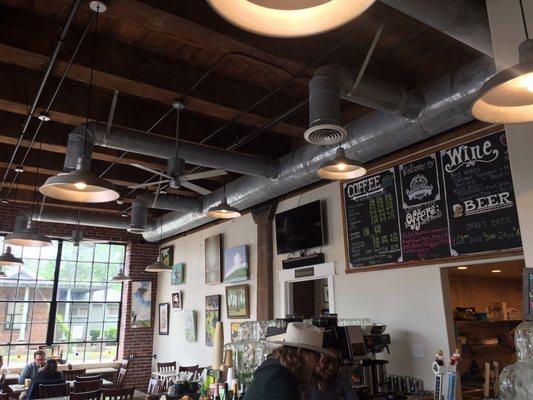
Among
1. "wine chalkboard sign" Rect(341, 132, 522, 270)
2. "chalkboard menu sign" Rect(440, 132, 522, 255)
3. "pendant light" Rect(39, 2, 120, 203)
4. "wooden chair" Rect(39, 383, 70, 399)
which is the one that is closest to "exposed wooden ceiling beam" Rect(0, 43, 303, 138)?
"pendant light" Rect(39, 2, 120, 203)

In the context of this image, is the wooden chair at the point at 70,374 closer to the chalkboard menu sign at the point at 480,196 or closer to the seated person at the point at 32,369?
the seated person at the point at 32,369

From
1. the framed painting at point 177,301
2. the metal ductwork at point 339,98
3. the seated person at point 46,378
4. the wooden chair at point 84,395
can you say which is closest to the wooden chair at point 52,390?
the seated person at point 46,378

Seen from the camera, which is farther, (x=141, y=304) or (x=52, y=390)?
(x=141, y=304)

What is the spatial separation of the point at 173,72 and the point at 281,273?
11.4 ft

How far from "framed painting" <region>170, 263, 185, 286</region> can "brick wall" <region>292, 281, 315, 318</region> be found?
306 cm

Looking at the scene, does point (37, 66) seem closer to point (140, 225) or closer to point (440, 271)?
point (140, 225)

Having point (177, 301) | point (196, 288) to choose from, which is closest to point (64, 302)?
point (177, 301)

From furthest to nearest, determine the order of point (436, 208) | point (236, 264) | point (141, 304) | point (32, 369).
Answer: point (141, 304) → point (236, 264) → point (32, 369) → point (436, 208)

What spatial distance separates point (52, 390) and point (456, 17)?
19.8 feet

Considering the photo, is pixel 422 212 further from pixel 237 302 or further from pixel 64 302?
pixel 64 302

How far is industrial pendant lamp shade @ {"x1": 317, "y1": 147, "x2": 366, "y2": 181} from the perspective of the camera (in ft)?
11.6

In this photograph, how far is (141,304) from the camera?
11.0 meters

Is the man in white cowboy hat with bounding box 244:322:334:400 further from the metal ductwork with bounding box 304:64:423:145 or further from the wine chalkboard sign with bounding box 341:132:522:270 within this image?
the wine chalkboard sign with bounding box 341:132:522:270

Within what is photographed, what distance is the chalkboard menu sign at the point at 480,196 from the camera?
396 centimetres
